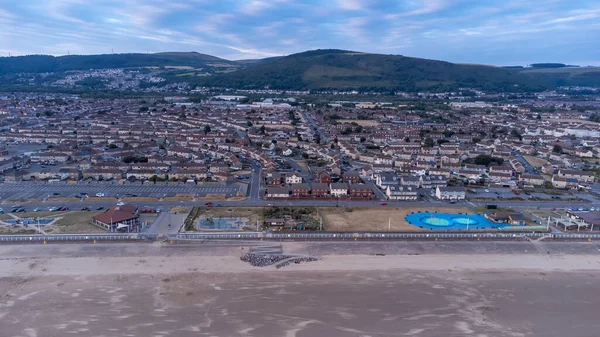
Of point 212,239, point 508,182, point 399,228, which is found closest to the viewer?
point 212,239

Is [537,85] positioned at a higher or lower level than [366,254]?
higher

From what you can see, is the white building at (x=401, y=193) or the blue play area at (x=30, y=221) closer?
the blue play area at (x=30, y=221)

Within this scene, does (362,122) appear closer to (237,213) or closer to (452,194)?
(452,194)

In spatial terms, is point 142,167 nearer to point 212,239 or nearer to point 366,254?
point 212,239

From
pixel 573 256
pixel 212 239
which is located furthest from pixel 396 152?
pixel 212 239

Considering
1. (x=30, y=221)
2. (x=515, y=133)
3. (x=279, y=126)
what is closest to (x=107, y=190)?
(x=30, y=221)

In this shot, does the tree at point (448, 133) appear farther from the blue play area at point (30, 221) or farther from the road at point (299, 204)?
the blue play area at point (30, 221)

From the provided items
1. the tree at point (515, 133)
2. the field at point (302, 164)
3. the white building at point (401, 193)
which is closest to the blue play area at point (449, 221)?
the white building at point (401, 193)
